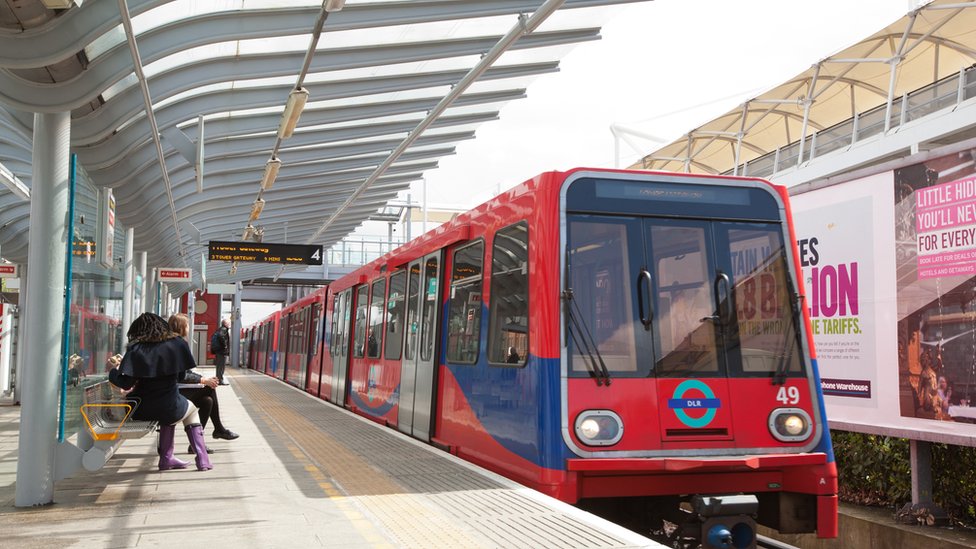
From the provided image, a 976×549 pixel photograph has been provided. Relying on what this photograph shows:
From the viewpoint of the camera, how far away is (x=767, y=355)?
21.3 feet

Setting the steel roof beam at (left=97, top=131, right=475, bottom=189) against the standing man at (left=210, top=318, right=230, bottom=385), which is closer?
the steel roof beam at (left=97, top=131, right=475, bottom=189)

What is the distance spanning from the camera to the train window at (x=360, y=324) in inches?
536

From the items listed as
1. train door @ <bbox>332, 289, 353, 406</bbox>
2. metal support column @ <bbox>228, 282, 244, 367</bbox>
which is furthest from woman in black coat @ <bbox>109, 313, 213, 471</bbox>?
metal support column @ <bbox>228, 282, 244, 367</bbox>

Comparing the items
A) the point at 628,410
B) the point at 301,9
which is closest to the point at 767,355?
the point at 628,410

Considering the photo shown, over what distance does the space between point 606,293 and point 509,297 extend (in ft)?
3.12

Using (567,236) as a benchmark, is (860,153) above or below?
above

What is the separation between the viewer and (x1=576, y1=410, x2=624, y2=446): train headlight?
236 inches

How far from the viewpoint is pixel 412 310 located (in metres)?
10.4

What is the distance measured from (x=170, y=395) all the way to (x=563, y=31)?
702 centimetres

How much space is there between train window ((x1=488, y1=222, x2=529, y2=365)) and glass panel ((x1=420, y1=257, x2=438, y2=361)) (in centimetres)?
195

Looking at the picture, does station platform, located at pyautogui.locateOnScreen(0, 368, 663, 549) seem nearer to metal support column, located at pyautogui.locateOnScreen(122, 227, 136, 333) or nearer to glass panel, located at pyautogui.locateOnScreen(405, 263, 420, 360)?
glass panel, located at pyautogui.locateOnScreen(405, 263, 420, 360)

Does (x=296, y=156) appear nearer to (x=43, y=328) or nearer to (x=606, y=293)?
(x=43, y=328)

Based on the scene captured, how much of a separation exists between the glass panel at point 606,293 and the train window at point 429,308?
313 cm

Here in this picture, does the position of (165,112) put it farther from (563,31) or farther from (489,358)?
(489,358)
